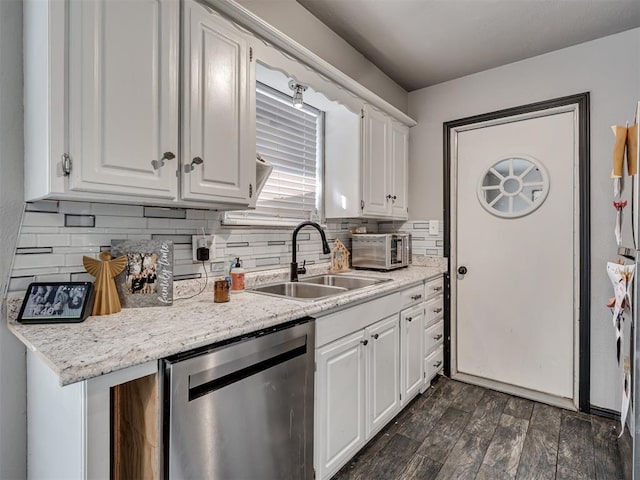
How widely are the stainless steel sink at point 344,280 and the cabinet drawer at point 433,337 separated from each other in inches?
25.5

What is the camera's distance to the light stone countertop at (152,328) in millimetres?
850

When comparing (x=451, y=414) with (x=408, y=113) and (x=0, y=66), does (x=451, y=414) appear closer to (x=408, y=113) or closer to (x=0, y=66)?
(x=408, y=113)

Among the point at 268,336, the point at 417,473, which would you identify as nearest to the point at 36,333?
the point at 268,336

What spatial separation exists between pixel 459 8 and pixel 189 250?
2070 mm

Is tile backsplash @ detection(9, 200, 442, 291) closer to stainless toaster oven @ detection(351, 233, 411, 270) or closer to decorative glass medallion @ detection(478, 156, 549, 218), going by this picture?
stainless toaster oven @ detection(351, 233, 411, 270)

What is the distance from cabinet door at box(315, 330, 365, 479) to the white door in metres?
1.50

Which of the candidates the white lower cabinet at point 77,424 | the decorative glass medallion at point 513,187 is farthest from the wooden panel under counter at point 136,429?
the decorative glass medallion at point 513,187

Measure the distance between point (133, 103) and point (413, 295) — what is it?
1919mm

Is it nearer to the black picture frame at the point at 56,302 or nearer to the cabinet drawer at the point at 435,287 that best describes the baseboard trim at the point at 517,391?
the cabinet drawer at the point at 435,287

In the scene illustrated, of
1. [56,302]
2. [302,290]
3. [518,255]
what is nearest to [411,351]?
[302,290]

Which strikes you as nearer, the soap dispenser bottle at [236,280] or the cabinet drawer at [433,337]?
the soap dispenser bottle at [236,280]

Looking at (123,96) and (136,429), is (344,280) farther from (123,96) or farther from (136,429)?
(123,96)

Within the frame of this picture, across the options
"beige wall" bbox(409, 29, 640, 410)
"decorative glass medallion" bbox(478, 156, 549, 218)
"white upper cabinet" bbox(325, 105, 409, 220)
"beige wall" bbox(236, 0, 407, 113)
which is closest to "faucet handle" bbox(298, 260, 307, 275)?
"white upper cabinet" bbox(325, 105, 409, 220)

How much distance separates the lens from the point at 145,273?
1.38 meters
